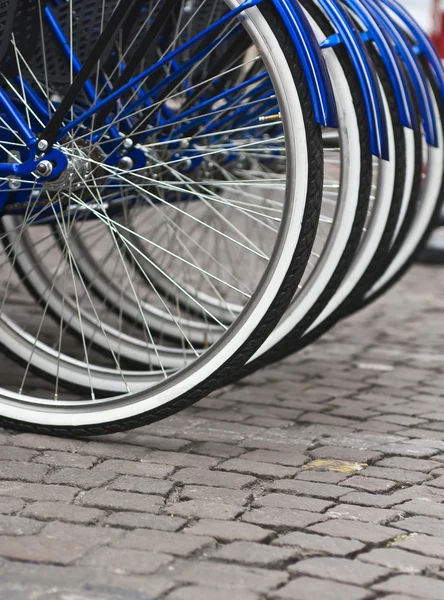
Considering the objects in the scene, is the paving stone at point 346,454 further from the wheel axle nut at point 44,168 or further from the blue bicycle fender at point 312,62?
the wheel axle nut at point 44,168

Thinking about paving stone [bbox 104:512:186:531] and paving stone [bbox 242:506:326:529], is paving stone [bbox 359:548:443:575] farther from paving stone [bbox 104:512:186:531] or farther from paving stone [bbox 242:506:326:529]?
paving stone [bbox 104:512:186:531]

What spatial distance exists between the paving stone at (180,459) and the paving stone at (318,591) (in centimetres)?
94

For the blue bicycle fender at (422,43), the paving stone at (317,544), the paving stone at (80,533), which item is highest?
the blue bicycle fender at (422,43)

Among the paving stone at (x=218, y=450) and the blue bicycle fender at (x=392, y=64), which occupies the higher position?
the blue bicycle fender at (x=392, y=64)

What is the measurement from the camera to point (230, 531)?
9.58 ft

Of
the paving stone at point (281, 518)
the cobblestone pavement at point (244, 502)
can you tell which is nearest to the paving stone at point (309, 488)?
the cobblestone pavement at point (244, 502)

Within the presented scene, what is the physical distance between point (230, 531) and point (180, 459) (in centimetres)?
69

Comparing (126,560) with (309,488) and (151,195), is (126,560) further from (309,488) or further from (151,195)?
(151,195)

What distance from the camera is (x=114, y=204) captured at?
4.59 m

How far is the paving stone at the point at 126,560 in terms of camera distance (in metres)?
2.64

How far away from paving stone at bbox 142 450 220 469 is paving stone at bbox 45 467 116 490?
0.22 meters

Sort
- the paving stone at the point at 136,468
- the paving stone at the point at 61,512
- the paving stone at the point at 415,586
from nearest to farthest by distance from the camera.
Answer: the paving stone at the point at 415,586 → the paving stone at the point at 61,512 → the paving stone at the point at 136,468

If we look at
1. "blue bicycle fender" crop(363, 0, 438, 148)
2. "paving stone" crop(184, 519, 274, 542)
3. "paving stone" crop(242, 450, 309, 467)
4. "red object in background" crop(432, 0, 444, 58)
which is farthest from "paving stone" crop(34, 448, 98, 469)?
"red object in background" crop(432, 0, 444, 58)

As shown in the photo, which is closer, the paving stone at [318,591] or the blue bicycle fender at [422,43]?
the paving stone at [318,591]
